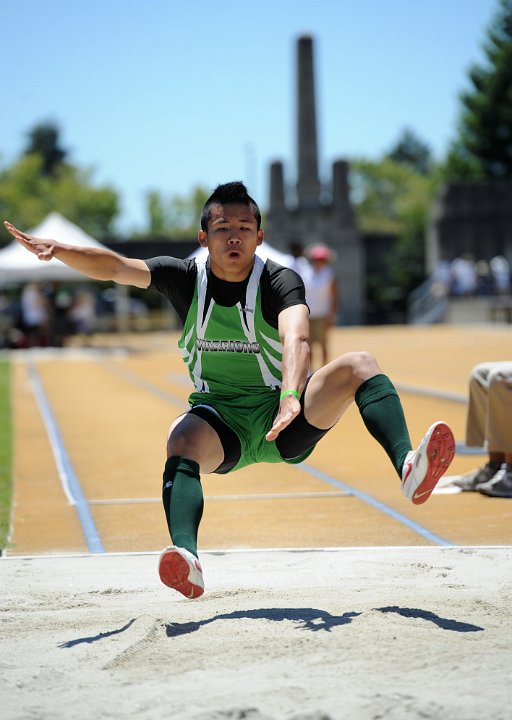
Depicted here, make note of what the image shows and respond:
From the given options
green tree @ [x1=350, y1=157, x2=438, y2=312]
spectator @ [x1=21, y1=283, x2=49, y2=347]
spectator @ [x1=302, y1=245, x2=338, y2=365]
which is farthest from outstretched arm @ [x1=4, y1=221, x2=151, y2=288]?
green tree @ [x1=350, y1=157, x2=438, y2=312]

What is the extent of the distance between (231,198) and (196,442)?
1017 mm

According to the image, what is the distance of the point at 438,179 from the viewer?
7431 cm

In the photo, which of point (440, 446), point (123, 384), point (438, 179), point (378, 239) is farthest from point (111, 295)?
point (440, 446)

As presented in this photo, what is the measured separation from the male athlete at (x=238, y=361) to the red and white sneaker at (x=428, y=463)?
0.13m

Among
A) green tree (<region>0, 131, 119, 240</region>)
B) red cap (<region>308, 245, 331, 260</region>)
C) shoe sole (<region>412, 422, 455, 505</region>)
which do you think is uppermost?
green tree (<region>0, 131, 119, 240</region>)

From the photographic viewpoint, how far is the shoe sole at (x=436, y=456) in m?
4.39

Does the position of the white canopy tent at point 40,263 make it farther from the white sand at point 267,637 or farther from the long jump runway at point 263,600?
the white sand at point 267,637

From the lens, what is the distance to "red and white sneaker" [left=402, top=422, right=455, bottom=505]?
4.39m

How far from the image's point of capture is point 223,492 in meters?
8.43

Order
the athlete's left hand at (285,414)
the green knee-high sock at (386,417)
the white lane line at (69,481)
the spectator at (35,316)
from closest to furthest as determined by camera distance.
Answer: the athlete's left hand at (285,414) → the green knee-high sock at (386,417) → the white lane line at (69,481) → the spectator at (35,316)

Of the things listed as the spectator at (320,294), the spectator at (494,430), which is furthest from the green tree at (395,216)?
the spectator at (494,430)

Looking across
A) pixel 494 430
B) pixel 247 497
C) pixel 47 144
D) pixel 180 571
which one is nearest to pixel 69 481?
pixel 247 497

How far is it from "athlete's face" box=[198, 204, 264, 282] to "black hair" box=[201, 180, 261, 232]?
0.06ft

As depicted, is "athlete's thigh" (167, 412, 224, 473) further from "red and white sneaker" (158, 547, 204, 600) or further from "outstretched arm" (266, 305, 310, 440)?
"red and white sneaker" (158, 547, 204, 600)
